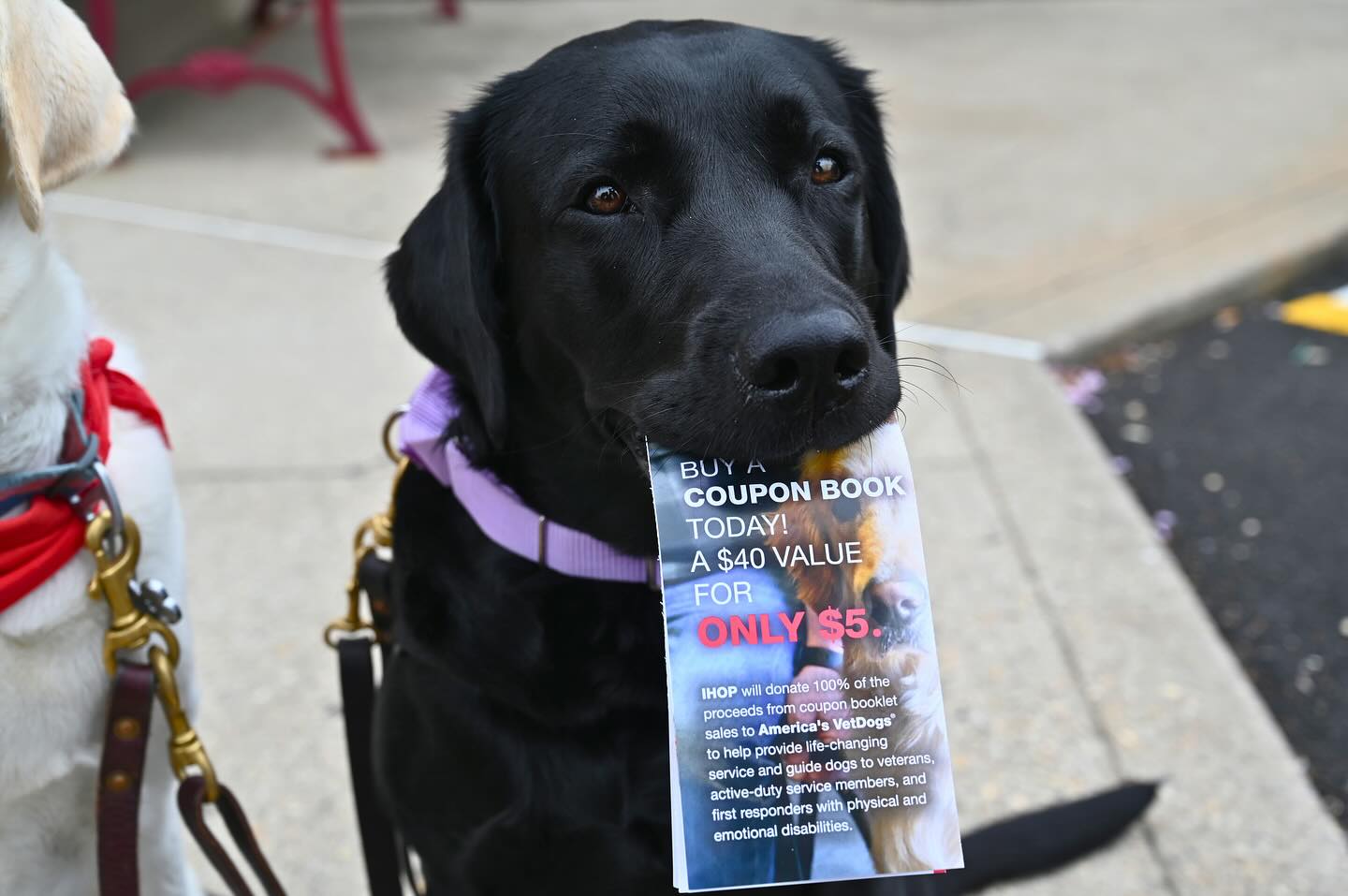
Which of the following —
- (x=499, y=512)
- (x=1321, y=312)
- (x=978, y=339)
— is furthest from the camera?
(x=1321, y=312)

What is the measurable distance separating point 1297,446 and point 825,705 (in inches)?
128

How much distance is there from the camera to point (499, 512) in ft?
6.10

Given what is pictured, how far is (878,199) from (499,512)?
78 cm

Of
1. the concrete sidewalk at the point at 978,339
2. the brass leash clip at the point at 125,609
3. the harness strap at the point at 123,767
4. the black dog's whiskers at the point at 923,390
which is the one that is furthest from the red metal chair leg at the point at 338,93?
the harness strap at the point at 123,767

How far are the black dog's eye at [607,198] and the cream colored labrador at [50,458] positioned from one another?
0.65m

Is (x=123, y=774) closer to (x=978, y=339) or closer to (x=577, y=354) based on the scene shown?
(x=577, y=354)

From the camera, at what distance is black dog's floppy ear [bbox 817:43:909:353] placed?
2.07m

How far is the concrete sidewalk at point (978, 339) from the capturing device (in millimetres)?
2738

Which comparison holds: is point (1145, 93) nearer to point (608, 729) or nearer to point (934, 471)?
point (934, 471)

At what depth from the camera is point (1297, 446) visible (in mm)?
4066

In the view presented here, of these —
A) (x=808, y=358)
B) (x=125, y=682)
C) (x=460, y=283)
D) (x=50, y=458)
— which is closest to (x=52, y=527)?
(x=50, y=458)

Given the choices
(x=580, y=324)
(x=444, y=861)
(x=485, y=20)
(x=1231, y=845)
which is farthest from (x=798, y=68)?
(x=485, y=20)

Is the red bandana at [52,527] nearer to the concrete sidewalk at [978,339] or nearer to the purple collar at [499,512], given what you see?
the purple collar at [499,512]

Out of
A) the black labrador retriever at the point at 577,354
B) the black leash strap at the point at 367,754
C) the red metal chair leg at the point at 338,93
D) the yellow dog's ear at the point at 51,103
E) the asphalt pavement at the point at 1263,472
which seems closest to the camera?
the yellow dog's ear at the point at 51,103
